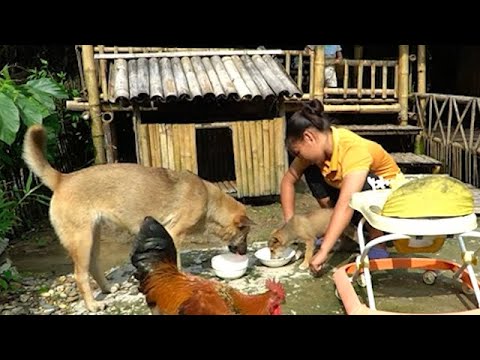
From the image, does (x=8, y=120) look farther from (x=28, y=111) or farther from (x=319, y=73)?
(x=319, y=73)

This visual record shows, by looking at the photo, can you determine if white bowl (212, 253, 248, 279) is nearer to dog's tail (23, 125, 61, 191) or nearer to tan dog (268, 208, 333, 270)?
tan dog (268, 208, 333, 270)

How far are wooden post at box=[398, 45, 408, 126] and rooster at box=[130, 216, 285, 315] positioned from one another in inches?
260

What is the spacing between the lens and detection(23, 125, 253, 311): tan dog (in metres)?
4.32

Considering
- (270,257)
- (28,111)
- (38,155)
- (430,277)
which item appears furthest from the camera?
(28,111)

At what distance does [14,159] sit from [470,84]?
1021cm

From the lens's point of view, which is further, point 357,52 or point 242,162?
point 357,52

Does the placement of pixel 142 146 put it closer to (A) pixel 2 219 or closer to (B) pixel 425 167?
(A) pixel 2 219

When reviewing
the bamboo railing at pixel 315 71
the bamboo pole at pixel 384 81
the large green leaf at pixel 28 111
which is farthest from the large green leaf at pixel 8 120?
the bamboo pole at pixel 384 81

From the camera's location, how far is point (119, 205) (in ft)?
15.0

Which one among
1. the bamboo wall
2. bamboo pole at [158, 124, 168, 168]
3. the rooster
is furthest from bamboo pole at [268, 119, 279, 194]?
the rooster

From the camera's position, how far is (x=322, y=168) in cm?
485

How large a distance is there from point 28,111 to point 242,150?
Result: 3.21 meters

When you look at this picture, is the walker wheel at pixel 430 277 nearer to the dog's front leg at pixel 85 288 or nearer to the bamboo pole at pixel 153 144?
the dog's front leg at pixel 85 288

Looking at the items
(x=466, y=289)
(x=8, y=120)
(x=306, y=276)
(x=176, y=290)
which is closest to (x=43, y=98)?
(x=8, y=120)
